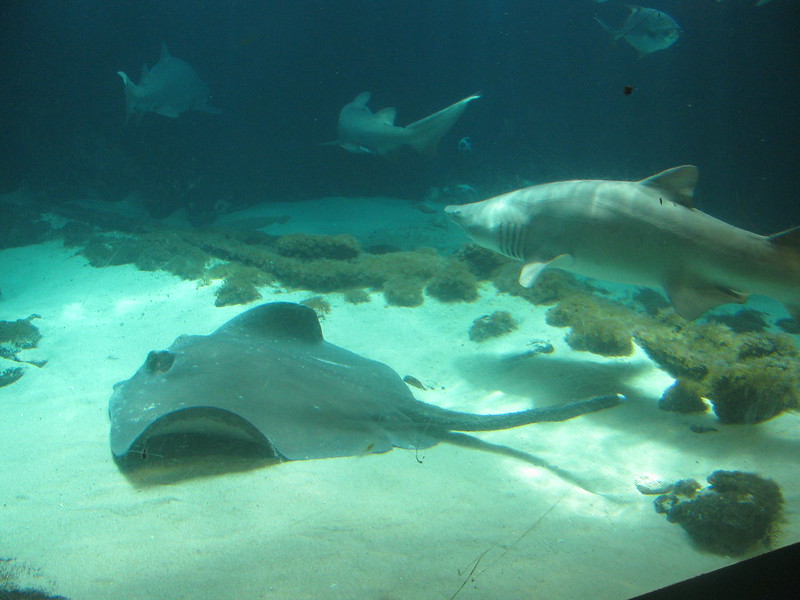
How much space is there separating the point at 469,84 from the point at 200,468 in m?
23.7

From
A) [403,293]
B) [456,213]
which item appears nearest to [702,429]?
[456,213]

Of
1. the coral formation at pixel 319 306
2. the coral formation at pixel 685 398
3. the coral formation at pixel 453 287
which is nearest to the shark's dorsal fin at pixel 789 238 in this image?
the coral formation at pixel 685 398

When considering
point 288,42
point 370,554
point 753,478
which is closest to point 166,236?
point 370,554

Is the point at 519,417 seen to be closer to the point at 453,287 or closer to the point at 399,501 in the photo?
the point at 399,501

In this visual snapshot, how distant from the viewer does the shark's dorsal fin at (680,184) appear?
4.48 metres

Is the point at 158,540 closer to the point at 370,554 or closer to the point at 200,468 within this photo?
the point at 200,468

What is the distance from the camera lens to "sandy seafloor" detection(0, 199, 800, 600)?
2.04 meters

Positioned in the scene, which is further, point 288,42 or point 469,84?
point 469,84

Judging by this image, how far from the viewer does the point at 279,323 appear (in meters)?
5.20

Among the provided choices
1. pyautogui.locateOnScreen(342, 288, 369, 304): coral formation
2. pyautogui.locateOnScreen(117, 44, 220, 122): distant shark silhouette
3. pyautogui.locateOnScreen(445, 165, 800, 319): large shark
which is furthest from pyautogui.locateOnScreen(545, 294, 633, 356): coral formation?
pyautogui.locateOnScreen(117, 44, 220, 122): distant shark silhouette

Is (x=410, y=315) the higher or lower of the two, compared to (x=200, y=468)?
lower

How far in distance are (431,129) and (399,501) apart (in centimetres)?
807

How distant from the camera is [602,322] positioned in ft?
19.0

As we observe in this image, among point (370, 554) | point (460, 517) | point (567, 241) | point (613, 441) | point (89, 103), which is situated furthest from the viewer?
point (89, 103)
